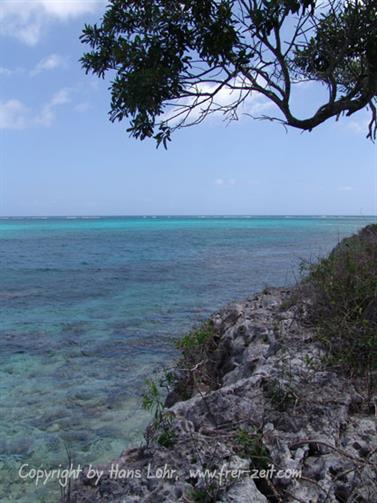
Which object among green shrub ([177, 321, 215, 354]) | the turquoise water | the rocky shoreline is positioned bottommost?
the turquoise water

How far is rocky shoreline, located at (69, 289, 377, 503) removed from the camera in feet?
8.18

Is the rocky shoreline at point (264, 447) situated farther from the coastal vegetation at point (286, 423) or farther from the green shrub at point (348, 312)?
the green shrub at point (348, 312)

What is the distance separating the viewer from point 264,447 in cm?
275

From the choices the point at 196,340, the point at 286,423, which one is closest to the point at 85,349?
the point at 196,340

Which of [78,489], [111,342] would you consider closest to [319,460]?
[78,489]

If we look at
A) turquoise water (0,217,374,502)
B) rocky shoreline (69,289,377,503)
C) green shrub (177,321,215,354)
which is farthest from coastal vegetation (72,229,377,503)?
turquoise water (0,217,374,502)

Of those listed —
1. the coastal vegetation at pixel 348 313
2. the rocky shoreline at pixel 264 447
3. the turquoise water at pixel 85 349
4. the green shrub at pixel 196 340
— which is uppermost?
the coastal vegetation at pixel 348 313

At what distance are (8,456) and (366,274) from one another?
4.84 metres

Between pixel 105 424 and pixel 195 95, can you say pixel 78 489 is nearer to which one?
pixel 105 424

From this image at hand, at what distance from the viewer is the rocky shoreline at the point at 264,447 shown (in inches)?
98.2

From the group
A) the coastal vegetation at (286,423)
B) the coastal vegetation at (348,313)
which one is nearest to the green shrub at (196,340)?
the coastal vegetation at (286,423)

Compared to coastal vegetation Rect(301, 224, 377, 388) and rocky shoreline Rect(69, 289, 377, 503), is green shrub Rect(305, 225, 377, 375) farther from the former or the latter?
rocky shoreline Rect(69, 289, 377, 503)

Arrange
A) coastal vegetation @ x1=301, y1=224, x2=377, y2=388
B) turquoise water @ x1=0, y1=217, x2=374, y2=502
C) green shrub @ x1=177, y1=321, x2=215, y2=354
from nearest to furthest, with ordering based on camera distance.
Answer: coastal vegetation @ x1=301, y1=224, x2=377, y2=388
turquoise water @ x1=0, y1=217, x2=374, y2=502
green shrub @ x1=177, y1=321, x2=215, y2=354

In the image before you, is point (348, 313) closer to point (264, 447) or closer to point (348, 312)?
point (348, 312)
